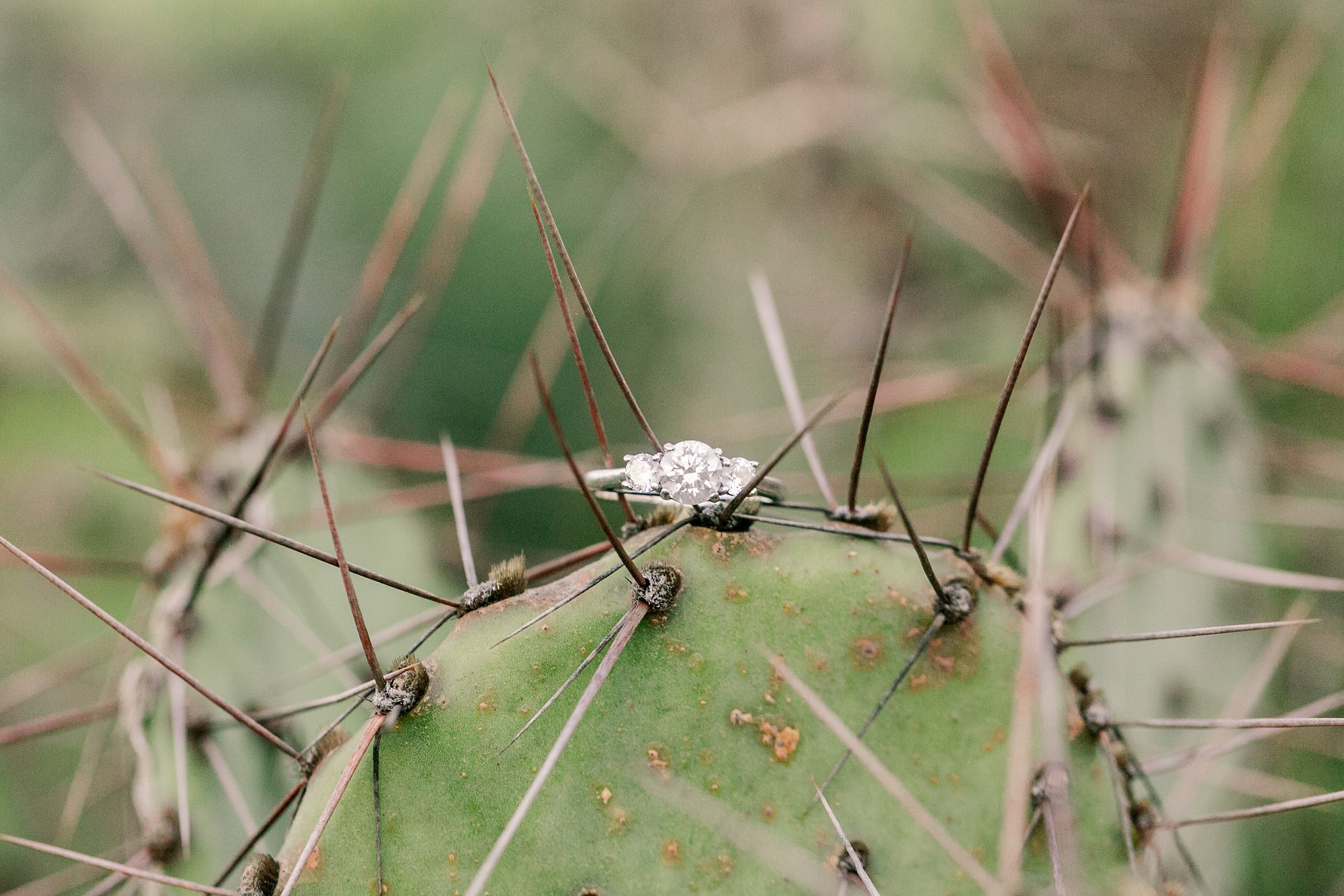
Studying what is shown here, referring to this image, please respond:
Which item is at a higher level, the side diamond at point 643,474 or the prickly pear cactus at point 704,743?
the side diamond at point 643,474

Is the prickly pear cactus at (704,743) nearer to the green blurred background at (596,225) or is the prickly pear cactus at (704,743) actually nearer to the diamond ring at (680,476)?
the diamond ring at (680,476)

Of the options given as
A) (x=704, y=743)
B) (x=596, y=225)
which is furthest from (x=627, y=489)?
(x=596, y=225)

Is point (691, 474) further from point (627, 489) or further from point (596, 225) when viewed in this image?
point (596, 225)

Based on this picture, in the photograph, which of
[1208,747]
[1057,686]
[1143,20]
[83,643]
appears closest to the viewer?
[1057,686]

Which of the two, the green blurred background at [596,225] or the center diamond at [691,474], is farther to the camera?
the green blurred background at [596,225]

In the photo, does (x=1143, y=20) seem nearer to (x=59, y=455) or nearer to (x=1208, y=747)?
(x=1208, y=747)

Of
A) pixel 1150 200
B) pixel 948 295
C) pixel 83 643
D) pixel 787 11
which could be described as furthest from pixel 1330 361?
pixel 83 643

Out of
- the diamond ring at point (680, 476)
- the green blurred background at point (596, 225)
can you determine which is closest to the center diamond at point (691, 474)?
the diamond ring at point (680, 476)
